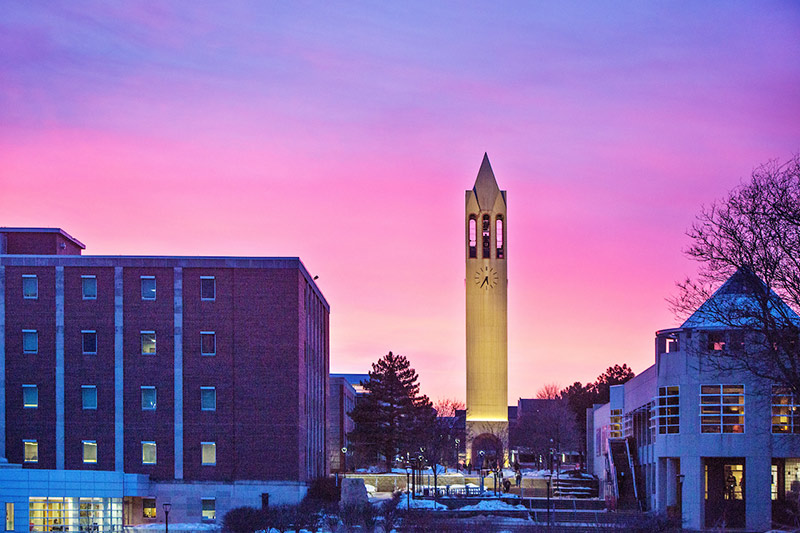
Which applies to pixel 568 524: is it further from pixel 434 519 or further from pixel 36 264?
pixel 36 264

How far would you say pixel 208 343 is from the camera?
218 feet

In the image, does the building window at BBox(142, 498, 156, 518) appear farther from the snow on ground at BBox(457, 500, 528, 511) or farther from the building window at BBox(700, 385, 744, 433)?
the building window at BBox(700, 385, 744, 433)

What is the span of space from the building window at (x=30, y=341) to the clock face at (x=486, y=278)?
7156cm

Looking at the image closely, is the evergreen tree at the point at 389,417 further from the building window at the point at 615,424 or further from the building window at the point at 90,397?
the building window at the point at 90,397

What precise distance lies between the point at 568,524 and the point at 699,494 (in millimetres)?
6521

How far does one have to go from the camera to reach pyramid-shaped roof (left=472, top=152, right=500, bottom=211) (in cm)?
13275

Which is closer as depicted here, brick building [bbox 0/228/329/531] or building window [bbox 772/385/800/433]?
building window [bbox 772/385/800/433]

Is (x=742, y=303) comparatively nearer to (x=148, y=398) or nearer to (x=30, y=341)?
(x=148, y=398)

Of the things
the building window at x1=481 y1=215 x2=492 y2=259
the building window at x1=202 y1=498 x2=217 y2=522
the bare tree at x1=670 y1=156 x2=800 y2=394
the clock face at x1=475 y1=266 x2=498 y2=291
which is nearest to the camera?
the bare tree at x1=670 y1=156 x2=800 y2=394

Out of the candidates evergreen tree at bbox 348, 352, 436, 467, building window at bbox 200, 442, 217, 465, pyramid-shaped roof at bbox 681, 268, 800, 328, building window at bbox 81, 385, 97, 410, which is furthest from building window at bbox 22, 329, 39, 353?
evergreen tree at bbox 348, 352, 436, 467

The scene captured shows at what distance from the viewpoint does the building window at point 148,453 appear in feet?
216

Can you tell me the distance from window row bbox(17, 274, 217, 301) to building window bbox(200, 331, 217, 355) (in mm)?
2036

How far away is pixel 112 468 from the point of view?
65.9m

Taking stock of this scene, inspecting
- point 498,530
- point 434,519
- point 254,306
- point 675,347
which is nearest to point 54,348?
point 254,306
